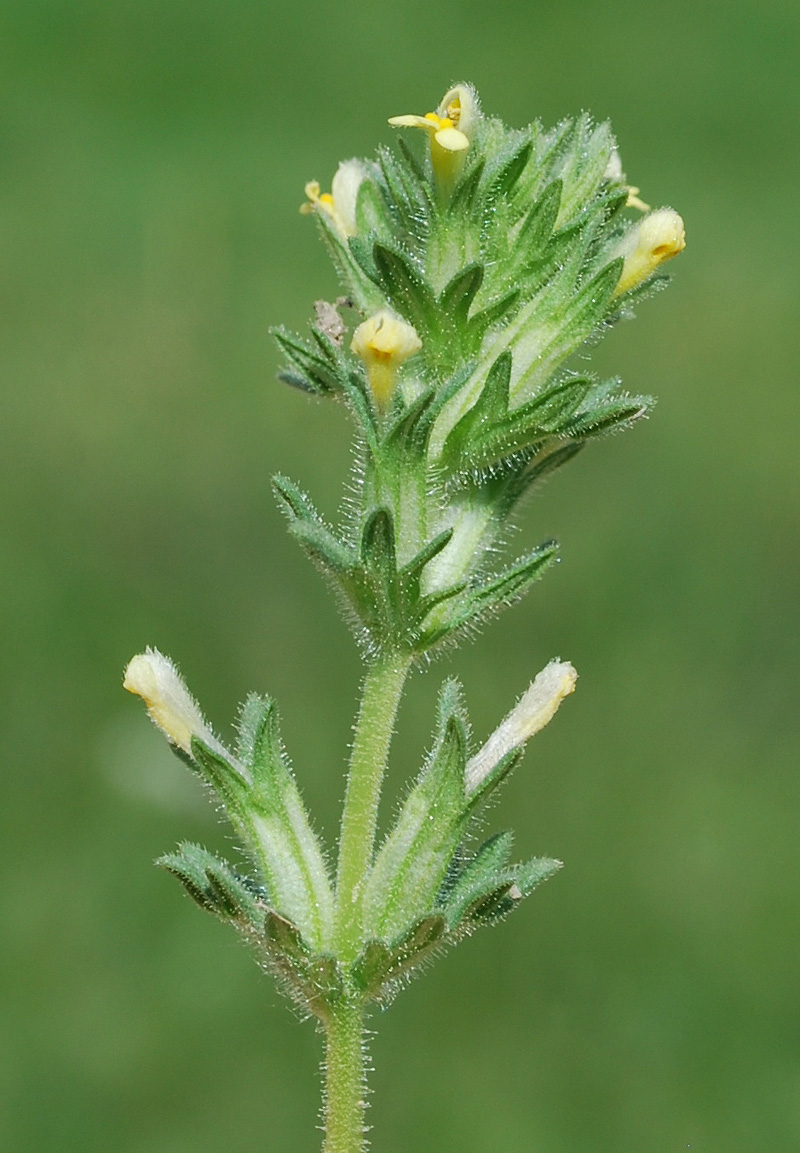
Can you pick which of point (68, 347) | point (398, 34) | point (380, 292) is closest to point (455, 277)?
point (380, 292)

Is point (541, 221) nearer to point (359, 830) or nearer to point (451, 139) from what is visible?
point (451, 139)

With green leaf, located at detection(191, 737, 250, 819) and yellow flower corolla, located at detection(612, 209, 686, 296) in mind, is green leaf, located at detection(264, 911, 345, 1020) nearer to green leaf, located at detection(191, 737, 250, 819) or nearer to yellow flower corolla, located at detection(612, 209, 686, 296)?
green leaf, located at detection(191, 737, 250, 819)

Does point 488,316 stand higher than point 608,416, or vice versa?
point 488,316

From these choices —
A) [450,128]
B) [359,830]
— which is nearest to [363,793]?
[359,830]

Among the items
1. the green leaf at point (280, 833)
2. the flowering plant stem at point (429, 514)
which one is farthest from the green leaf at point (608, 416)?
the green leaf at point (280, 833)

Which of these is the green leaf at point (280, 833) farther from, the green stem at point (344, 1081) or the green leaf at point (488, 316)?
the green leaf at point (488, 316)

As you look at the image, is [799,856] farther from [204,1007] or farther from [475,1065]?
[204,1007]

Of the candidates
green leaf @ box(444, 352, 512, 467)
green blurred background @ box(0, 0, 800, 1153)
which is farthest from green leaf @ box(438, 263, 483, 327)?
green blurred background @ box(0, 0, 800, 1153)
